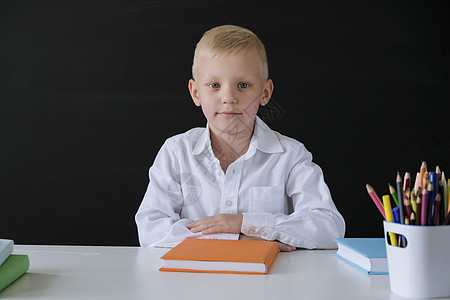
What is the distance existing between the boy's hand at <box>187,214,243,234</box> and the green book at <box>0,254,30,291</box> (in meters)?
0.48

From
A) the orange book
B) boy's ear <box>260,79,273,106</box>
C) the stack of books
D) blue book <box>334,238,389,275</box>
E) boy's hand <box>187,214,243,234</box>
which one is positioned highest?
boy's ear <box>260,79,273,106</box>

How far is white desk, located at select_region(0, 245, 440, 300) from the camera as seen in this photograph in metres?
0.76

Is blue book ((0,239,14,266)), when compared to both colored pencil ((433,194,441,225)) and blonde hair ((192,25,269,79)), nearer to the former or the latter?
colored pencil ((433,194,441,225))

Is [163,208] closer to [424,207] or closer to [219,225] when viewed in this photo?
[219,225]

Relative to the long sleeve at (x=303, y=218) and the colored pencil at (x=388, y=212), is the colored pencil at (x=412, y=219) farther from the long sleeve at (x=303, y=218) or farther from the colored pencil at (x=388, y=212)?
the long sleeve at (x=303, y=218)

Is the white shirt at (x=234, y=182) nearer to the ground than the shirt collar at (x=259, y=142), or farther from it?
nearer to the ground

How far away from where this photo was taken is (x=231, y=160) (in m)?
1.60

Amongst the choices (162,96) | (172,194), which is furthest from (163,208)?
(162,96)

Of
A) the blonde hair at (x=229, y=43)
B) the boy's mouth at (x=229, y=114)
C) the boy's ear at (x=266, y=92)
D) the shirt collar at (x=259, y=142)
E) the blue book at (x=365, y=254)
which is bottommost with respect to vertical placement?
the blue book at (x=365, y=254)

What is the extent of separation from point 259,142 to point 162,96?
104 centimetres

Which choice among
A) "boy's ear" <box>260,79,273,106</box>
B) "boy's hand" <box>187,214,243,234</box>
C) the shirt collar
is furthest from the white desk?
"boy's ear" <box>260,79,273,106</box>

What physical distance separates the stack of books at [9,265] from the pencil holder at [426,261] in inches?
25.1

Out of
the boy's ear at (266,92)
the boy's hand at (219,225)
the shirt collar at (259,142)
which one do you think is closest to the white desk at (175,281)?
the boy's hand at (219,225)

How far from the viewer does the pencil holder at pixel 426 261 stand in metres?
0.74
